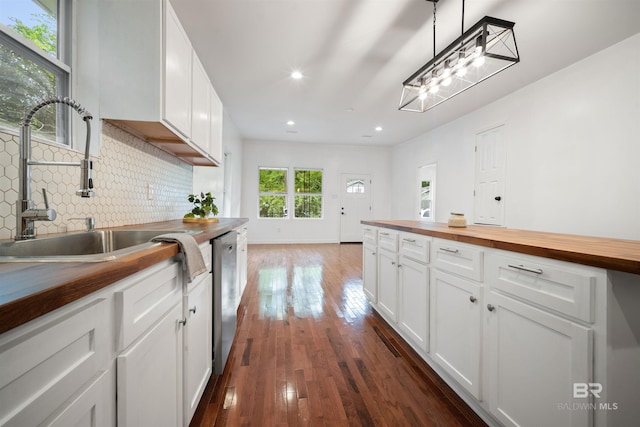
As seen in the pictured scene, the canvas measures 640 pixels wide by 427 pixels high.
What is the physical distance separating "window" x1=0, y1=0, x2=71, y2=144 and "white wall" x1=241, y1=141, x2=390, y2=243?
5.47 m

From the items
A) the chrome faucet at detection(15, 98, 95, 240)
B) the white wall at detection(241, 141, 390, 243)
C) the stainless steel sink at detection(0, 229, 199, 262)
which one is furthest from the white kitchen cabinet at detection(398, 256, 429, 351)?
the white wall at detection(241, 141, 390, 243)

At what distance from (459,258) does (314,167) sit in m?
6.00

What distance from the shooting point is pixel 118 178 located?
1629mm

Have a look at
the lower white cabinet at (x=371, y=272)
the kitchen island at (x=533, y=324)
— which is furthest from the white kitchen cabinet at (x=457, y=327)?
the lower white cabinet at (x=371, y=272)

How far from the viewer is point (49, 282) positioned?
0.49 m

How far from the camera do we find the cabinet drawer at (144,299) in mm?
665

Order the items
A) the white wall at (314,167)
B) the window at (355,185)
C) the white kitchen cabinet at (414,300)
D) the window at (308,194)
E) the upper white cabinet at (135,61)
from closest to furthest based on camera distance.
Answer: the upper white cabinet at (135,61) → the white kitchen cabinet at (414,300) → the white wall at (314,167) → the window at (308,194) → the window at (355,185)

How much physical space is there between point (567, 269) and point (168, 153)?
2.80m

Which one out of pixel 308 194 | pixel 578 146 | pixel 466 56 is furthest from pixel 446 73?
pixel 308 194

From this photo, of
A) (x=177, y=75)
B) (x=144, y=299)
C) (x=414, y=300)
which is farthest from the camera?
(x=414, y=300)

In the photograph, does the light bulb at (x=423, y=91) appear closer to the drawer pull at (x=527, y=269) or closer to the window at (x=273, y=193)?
the drawer pull at (x=527, y=269)

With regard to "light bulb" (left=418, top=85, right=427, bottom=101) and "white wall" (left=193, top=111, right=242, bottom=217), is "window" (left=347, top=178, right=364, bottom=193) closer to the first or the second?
"white wall" (left=193, top=111, right=242, bottom=217)

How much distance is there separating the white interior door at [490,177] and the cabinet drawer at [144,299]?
4502 mm

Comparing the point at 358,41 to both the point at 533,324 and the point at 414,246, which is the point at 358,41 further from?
the point at 533,324
